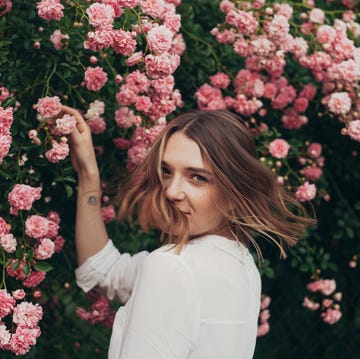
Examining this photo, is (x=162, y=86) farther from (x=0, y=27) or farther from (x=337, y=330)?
(x=337, y=330)

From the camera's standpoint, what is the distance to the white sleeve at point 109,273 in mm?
2273

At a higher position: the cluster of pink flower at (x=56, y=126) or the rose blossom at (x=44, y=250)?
the cluster of pink flower at (x=56, y=126)

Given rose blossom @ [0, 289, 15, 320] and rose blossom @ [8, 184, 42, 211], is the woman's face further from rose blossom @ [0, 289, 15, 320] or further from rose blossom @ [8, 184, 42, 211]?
rose blossom @ [0, 289, 15, 320]

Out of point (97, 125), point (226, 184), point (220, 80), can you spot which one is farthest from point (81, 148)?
point (220, 80)

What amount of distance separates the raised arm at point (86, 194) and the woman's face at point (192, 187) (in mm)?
334

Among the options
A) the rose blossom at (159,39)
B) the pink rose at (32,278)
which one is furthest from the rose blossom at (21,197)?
the rose blossom at (159,39)

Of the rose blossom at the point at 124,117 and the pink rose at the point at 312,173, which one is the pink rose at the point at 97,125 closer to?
the rose blossom at the point at 124,117

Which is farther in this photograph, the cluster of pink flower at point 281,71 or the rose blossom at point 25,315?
the cluster of pink flower at point 281,71

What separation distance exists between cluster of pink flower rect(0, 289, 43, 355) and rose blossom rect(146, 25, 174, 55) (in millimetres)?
797

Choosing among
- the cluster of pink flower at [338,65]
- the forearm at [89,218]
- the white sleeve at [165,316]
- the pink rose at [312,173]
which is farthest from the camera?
the pink rose at [312,173]

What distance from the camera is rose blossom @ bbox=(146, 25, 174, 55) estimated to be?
1.94 metres

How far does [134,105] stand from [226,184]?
58 cm

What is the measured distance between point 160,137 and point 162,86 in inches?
8.4

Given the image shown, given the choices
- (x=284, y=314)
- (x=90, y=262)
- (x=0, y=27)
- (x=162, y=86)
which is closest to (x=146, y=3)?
(x=162, y=86)
